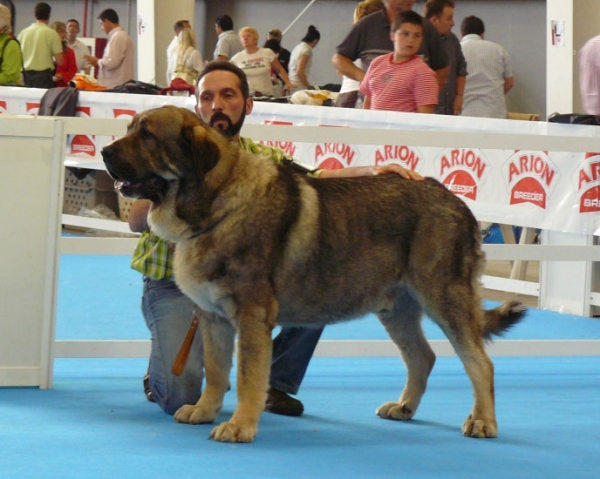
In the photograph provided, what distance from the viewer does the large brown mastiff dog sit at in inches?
140

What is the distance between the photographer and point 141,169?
3.46 meters

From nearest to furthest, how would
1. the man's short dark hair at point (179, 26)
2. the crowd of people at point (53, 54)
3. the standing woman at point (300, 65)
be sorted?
the man's short dark hair at point (179, 26)
the crowd of people at point (53, 54)
the standing woman at point (300, 65)

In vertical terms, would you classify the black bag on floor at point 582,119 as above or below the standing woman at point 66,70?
below

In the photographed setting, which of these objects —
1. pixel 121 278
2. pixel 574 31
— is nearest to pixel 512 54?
pixel 574 31

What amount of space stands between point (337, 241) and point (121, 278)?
523 centimetres

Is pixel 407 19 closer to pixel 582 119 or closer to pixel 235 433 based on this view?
pixel 582 119

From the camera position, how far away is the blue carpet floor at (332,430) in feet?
11.0

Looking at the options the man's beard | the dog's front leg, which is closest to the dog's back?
the dog's front leg

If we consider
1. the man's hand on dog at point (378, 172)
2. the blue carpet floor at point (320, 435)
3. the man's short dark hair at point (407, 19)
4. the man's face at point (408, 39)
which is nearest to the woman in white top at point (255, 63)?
the man's short dark hair at point (407, 19)

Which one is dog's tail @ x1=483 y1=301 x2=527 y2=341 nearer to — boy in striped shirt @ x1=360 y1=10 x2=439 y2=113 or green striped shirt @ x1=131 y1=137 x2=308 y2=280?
green striped shirt @ x1=131 y1=137 x2=308 y2=280

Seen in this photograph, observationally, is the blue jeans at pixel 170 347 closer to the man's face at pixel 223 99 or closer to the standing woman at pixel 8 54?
the man's face at pixel 223 99

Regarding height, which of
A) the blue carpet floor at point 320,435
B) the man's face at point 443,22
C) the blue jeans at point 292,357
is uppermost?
the man's face at point 443,22

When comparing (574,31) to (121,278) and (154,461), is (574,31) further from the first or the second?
(154,461)

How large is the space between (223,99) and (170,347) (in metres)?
1.06
